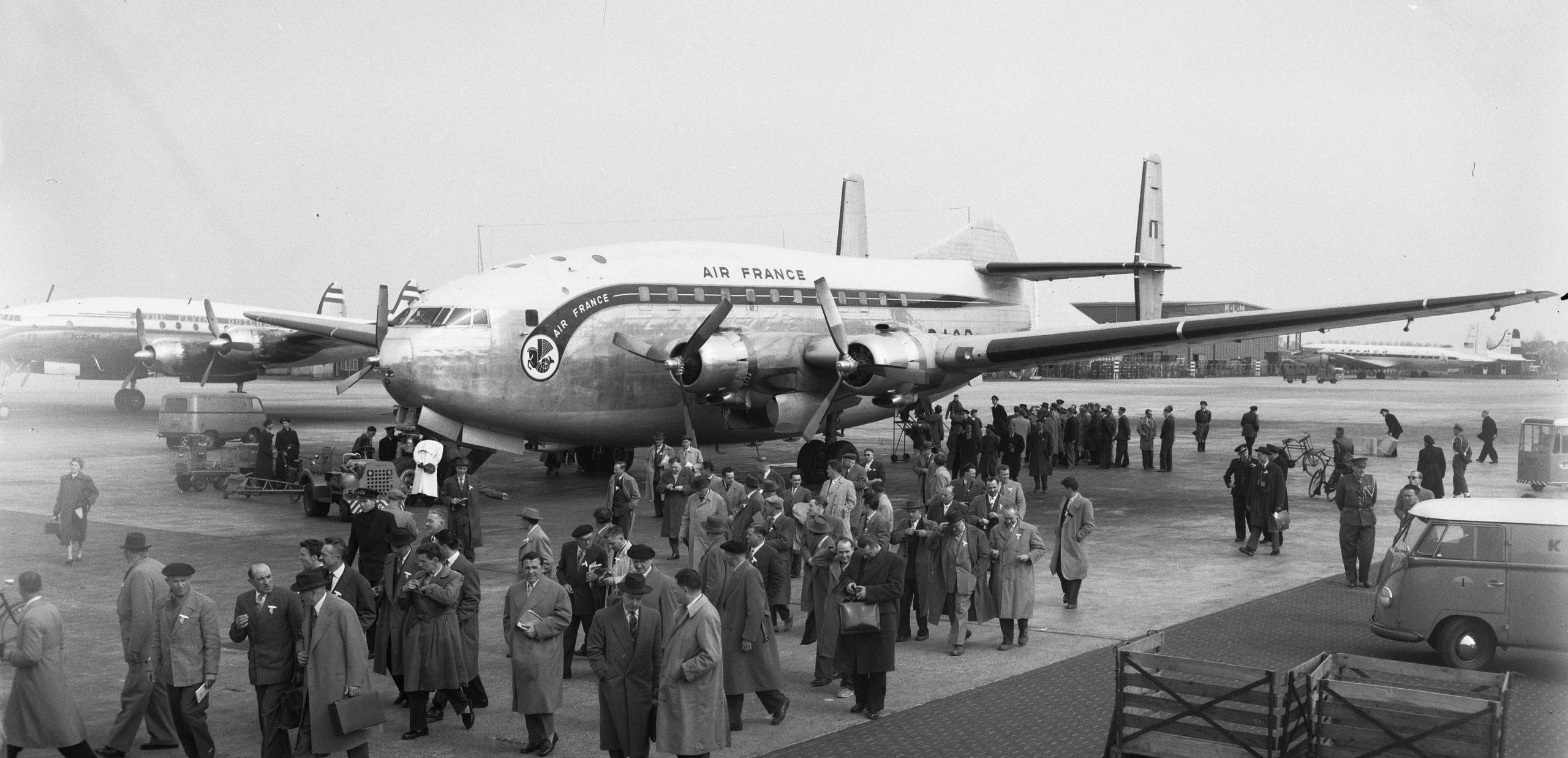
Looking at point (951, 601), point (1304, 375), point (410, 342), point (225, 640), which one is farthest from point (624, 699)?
point (1304, 375)

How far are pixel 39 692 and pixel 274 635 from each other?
142cm

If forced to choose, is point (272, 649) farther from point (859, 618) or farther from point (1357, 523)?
point (1357, 523)

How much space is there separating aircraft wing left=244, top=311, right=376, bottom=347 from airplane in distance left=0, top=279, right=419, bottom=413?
7861 mm

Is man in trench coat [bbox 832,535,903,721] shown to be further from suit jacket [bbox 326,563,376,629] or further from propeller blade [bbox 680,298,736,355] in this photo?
propeller blade [bbox 680,298,736,355]

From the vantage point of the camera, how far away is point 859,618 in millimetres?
9648

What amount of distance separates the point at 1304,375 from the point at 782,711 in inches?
3241

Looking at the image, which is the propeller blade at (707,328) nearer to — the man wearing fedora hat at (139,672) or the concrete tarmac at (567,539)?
the concrete tarmac at (567,539)

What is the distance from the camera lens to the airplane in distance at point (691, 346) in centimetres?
2094

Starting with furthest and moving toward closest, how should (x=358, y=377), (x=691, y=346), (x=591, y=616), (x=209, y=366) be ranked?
(x=209, y=366), (x=358, y=377), (x=691, y=346), (x=591, y=616)

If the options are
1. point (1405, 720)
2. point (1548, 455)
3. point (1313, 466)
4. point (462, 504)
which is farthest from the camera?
point (1313, 466)

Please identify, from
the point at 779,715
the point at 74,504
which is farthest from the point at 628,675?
the point at 74,504

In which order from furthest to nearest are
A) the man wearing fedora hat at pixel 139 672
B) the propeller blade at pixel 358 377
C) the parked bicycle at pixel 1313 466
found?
the parked bicycle at pixel 1313 466
the propeller blade at pixel 358 377
the man wearing fedora hat at pixel 139 672

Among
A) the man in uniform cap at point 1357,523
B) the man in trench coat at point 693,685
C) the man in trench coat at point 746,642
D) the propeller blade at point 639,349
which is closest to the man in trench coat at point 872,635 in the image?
the man in trench coat at point 746,642

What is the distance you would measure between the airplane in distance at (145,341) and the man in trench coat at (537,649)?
116 feet
